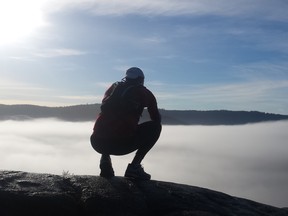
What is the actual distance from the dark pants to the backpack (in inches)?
21.8

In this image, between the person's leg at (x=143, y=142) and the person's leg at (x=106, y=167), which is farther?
the person's leg at (x=106, y=167)

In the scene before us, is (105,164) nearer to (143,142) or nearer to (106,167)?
(106,167)

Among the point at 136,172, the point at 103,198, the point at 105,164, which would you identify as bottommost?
the point at 103,198

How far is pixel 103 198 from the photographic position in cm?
1097

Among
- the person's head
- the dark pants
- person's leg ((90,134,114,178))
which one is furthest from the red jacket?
person's leg ((90,134,114,178))

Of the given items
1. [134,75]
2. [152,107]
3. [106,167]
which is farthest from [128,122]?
[106,167]

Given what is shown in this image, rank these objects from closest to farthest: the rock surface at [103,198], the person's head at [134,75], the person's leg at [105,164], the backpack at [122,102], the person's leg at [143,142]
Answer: the rock surface at [103,198]
the backpack at [122,102]
the person's head at [134,75]
the person's leg at [143,142]
the person's leg at [105,164]

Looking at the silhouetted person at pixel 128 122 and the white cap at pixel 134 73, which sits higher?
the white cap at pixel 134 73

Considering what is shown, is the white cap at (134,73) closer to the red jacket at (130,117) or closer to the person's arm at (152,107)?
the red jacket at (130,117)

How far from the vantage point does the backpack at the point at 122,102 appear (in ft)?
39.1

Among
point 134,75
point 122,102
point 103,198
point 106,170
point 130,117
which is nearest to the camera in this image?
point 103,198

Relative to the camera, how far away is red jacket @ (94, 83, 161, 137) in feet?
39.3

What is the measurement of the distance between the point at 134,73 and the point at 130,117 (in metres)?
1.22

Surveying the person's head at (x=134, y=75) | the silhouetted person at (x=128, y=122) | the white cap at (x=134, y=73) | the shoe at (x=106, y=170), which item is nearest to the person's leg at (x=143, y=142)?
the silhouetted person at (x=128, y=122)
